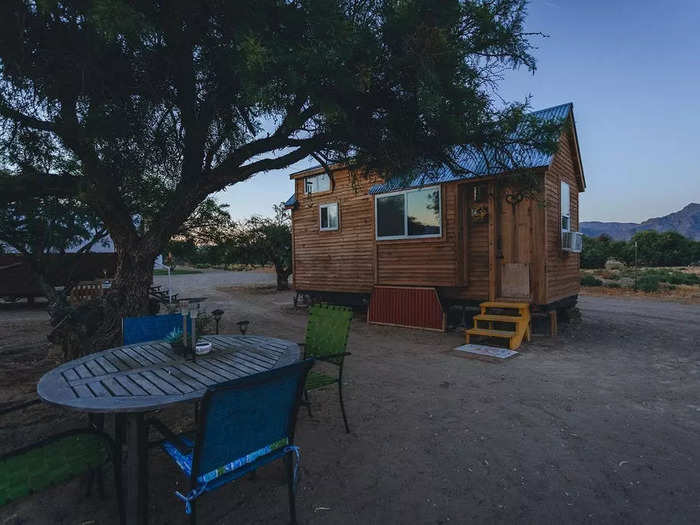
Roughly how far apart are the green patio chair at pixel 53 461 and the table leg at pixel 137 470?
213 millimetres

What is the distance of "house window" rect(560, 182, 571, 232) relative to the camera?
9000 mm

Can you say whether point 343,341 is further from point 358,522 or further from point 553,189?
point 553,189

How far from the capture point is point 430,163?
644 cm

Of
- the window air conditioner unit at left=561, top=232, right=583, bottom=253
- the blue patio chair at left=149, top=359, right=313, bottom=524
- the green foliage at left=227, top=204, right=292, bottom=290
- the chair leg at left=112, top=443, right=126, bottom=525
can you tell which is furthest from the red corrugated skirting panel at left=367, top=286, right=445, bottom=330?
the green foliage at left=227, top=204, right=292, bottom=290

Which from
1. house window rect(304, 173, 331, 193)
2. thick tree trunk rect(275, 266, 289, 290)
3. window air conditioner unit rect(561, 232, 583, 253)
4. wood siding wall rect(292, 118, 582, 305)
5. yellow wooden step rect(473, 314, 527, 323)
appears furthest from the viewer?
thick tree trunk rect(275, 266, 289, 290)

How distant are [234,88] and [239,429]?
4.78m

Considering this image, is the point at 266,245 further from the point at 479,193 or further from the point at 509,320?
the point at 509,320

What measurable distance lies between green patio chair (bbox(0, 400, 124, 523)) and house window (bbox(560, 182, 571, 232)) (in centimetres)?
997

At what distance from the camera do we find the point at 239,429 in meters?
1.86

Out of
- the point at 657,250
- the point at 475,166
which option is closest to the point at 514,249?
the point at 475,166

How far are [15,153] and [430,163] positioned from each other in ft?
23.2

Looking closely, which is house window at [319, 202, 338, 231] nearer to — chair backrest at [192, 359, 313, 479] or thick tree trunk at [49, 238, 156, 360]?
thick tree trunk at [49, 238, 156, 360]

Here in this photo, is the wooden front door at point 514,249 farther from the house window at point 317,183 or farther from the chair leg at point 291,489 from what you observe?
the chair leg at point 291,489

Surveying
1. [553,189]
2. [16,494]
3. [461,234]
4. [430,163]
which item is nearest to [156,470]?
[16,494]
